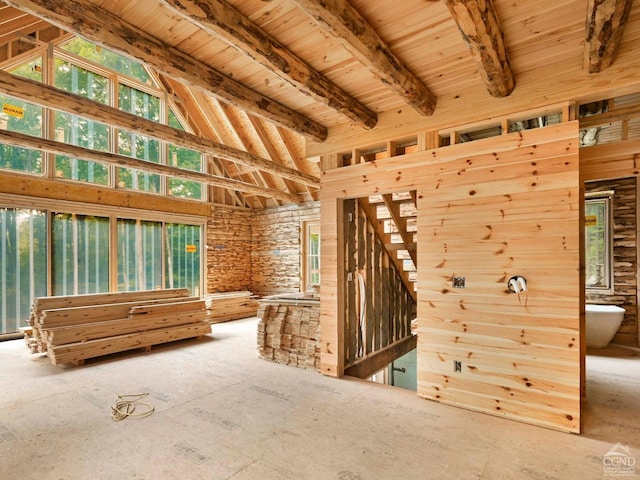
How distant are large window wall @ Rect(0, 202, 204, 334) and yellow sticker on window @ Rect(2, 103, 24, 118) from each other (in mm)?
1644

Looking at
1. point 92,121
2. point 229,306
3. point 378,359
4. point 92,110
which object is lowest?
point 378,359

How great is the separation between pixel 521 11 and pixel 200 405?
163 inches

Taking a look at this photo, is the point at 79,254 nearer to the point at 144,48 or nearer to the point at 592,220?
the point at 144,48

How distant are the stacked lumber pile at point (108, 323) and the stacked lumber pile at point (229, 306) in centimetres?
154

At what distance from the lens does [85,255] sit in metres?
6.93

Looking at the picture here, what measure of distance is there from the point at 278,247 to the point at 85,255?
4.63m

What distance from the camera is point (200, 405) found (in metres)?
3.27

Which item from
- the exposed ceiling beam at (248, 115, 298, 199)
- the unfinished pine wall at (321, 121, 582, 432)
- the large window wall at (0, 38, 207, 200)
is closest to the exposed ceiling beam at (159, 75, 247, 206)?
the large window wall at (0, 38, 207, 200)

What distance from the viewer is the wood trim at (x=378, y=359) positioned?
175 inches

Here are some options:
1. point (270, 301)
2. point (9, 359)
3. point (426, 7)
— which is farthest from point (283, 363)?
point (426, 7)

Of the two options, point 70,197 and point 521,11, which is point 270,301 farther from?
point 70,197

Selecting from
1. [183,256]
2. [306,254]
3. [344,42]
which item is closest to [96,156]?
[183,256]

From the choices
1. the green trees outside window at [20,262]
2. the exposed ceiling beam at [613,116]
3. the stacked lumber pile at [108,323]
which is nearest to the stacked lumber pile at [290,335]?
the stacked lumber pile at [108,323]

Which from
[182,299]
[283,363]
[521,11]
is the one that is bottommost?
[283,363]
